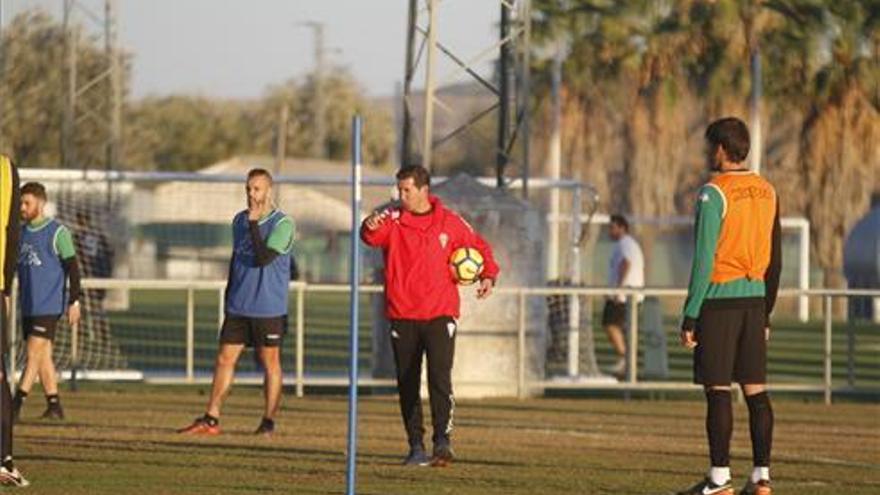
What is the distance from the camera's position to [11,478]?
15539 mm

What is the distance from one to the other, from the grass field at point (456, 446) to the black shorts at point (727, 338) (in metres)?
1.13

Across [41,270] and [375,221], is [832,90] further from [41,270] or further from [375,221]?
[375,221]

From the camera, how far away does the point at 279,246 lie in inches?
779

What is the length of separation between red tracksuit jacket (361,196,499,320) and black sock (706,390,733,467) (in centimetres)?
285

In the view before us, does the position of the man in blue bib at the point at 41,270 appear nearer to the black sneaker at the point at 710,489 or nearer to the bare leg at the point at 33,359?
the bare leg at the point at 33,359

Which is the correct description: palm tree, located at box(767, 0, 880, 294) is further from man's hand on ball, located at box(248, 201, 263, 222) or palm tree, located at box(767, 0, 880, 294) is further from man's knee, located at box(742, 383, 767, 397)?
man's knee, located at box(742, 383, 767, 397)

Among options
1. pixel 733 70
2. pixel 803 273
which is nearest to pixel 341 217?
pixel 733 70

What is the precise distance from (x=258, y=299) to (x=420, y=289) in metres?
2.73

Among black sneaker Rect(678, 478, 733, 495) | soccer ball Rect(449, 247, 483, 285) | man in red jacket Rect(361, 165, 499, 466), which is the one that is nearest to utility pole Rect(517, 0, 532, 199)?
man in red jacket Rect(361, 165, 499, 466)

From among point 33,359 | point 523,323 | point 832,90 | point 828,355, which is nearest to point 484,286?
point 33,359

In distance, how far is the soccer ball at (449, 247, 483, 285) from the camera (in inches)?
697

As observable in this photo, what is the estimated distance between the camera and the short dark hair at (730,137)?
1502 centimetres

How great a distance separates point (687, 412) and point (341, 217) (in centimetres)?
4846

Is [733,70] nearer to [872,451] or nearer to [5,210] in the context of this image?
[872,451]
